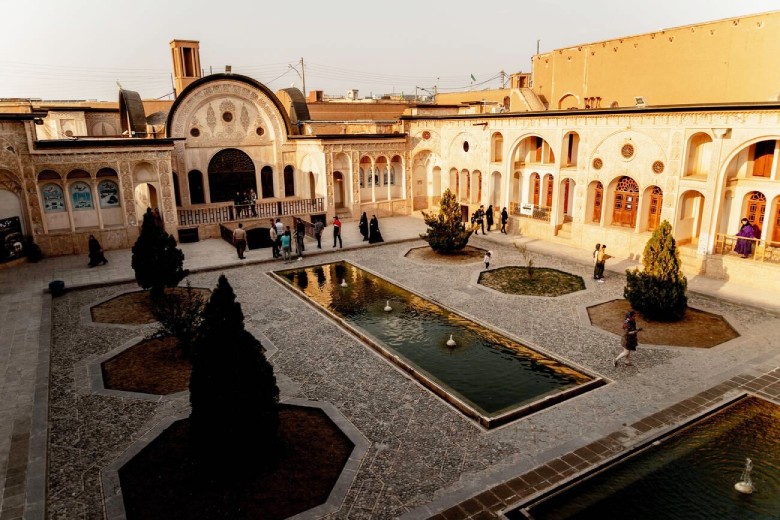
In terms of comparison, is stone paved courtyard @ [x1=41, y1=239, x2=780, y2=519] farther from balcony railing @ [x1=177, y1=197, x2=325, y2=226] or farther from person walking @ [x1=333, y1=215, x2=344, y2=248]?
balcony railing @ [x1=177, y1=197, x2=325, y2=226]

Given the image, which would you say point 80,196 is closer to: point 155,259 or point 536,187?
point 155,259

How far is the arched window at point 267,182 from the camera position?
91.0 feet

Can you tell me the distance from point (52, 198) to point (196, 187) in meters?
6.78

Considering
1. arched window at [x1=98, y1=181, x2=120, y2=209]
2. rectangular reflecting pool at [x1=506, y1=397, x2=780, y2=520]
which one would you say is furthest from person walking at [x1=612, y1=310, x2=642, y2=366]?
arched window at [x1=98, y1=181, x2=120, y2=209]

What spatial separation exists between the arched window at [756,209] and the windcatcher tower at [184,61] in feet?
83.1

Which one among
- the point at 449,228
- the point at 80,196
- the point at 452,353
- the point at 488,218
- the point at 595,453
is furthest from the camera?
the point at 488,218

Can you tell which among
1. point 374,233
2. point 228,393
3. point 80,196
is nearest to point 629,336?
point 228,393

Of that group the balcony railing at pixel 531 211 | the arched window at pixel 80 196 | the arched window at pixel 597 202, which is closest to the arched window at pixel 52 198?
the arched window at pixel 80 196

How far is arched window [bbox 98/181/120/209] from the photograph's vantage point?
2116cm

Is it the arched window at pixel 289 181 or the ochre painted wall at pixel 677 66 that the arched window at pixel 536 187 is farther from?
the arched window at pixel 289 181

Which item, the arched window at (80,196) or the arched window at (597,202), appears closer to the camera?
the arched window at (80,196)

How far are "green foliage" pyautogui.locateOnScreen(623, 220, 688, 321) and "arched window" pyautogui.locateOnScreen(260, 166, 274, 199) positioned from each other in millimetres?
19843

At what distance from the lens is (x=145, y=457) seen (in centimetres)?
785

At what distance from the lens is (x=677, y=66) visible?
22391 mm
